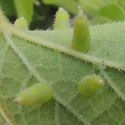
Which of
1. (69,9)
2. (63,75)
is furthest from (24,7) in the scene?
(63,75)

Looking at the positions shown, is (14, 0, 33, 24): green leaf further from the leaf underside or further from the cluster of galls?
the cluster of galls

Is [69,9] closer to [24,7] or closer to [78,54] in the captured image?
[24,7]

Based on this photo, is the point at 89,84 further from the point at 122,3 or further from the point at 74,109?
the point at 122,3

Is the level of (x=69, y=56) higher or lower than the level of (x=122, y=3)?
higher

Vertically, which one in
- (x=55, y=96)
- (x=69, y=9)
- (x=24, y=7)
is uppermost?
(x=55, y=96)

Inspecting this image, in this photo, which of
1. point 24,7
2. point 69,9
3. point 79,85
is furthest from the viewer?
point 69,9

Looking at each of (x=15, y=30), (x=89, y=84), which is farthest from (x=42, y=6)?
(x=89, y=84)

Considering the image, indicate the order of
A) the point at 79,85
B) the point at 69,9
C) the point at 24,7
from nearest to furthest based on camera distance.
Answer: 1. the point at 79,85
2. the point at 24,7
3. the point at 69,9

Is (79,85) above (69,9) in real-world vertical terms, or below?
above
